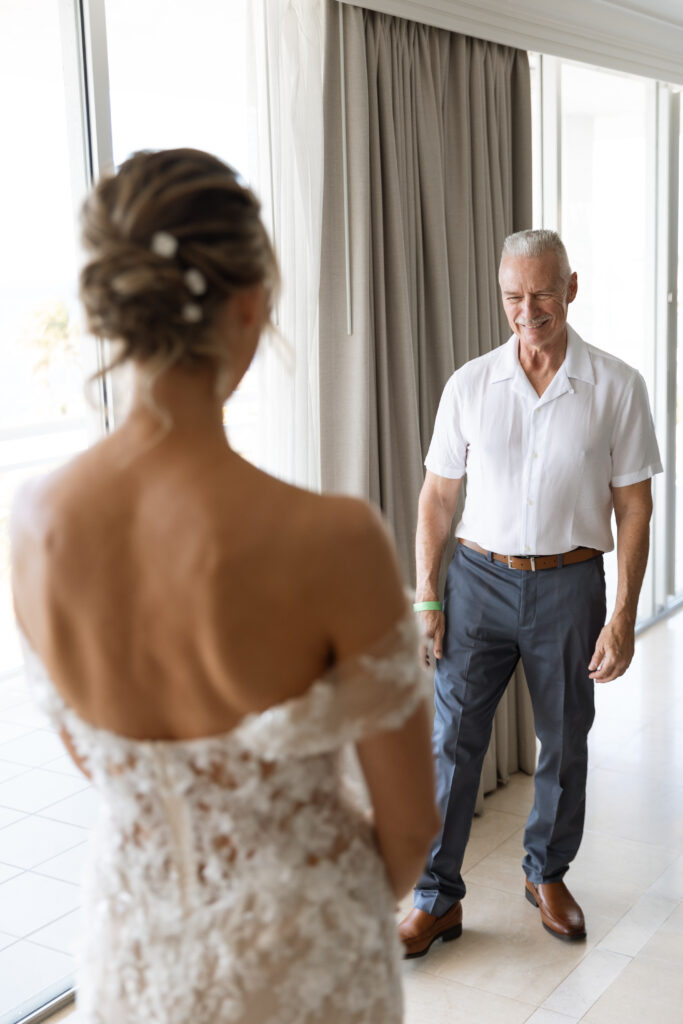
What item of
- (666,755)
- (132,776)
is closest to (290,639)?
(132,776)

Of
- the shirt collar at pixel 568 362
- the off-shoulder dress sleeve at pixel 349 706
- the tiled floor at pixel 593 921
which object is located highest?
the shirt collar at pixel 568 362

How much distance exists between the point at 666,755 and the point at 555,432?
1.89m

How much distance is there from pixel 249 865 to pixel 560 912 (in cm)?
201

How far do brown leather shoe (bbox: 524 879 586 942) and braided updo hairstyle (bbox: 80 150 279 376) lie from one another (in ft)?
7.64

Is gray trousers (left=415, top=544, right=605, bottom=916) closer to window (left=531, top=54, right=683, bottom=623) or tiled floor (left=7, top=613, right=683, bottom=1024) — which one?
tiled floor (left=7, top=613, right=683, bottom=1024)

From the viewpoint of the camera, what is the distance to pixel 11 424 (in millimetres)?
2744

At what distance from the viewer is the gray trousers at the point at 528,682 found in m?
2.75

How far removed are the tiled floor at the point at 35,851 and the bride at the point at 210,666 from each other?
1702 mm

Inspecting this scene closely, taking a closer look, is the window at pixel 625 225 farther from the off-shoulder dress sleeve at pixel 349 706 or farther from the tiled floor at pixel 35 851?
the off-shoulder dress sleeve at pixel 349 706

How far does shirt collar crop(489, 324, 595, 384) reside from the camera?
2.71 metres

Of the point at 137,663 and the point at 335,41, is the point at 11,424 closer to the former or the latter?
the point at 335,41

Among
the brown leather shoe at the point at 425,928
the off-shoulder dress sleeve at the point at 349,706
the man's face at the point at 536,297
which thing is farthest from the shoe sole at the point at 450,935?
the off-shoulder dress sleeve at the point at 349,706

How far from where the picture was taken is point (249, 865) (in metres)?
1.12

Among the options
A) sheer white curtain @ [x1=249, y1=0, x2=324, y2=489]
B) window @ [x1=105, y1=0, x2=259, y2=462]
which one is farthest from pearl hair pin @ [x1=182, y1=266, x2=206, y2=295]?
window @ [x1=105, y1=0, x2=259, y2=462]
